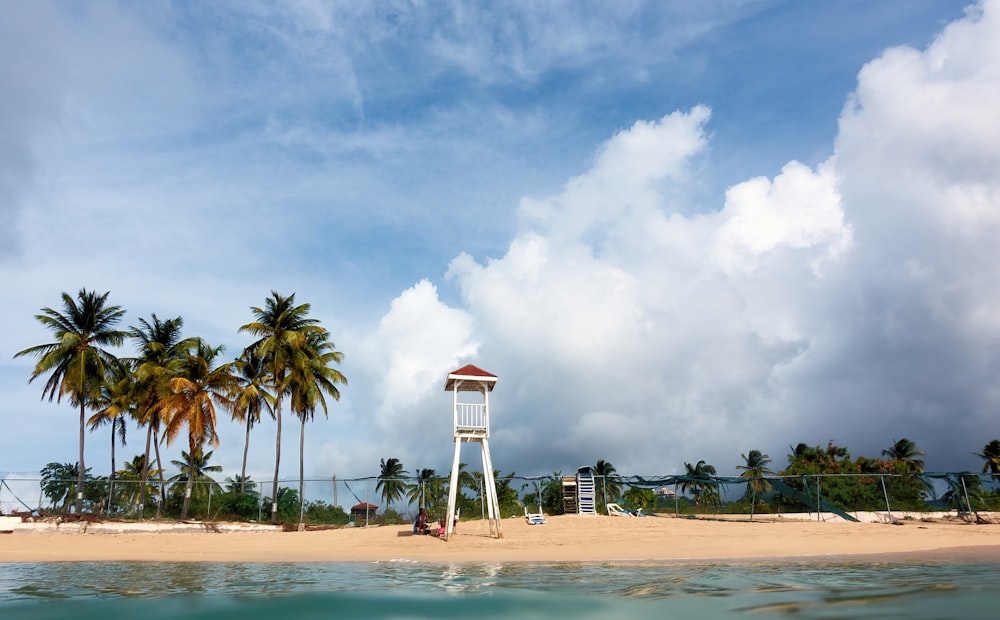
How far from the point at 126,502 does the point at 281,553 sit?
18424 millimetres

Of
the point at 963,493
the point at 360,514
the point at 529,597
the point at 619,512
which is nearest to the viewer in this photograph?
the point at 529,597

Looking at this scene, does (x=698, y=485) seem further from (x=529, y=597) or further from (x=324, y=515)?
(x=529, y=597)

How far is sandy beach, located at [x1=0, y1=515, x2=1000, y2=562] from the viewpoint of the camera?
16719mm

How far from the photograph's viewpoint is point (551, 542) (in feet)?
66.6

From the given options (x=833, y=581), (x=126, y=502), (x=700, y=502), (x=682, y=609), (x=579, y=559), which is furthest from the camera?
(x=126, y=502)

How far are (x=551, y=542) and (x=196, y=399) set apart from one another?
23669 mm

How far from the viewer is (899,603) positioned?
17.2 feet

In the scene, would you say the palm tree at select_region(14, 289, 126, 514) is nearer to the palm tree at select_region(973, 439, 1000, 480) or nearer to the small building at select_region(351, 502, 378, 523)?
the small building at select_region(351, 502, 378, 523)

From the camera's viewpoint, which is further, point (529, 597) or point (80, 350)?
point (80, 350)

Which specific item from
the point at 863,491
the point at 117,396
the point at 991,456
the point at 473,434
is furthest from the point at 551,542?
the point at 991,456

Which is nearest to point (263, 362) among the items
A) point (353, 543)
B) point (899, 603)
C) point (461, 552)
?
point (353, 543)

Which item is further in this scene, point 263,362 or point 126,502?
point 263,362

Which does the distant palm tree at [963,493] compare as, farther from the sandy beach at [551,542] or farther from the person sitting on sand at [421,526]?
the person sitting on sand at [421,526]

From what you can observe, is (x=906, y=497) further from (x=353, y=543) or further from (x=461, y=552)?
(x=353, y=543)
